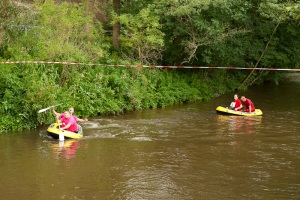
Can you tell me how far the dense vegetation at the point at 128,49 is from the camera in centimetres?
1684

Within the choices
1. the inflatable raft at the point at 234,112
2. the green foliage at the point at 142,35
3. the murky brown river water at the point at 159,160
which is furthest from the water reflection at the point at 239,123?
the green foliage at the point at 142,35

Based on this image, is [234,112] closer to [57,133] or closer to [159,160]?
[159,160]

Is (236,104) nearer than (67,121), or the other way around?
(67,121)

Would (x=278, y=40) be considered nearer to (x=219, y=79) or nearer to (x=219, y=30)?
(x=219, y=79)

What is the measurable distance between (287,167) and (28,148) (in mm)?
7274

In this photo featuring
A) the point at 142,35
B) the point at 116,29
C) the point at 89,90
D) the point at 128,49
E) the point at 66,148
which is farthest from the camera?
the point at 116,29

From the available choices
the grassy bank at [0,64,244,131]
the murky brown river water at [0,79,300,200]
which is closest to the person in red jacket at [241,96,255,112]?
the murky brown river water at [0,79,300,200]

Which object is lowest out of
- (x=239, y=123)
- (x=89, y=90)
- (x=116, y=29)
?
(x=239, y=123)

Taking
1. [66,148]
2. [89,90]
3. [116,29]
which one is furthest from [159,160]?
[116,29]

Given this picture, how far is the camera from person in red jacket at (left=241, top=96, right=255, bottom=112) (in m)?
20.4

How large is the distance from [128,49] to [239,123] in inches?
276

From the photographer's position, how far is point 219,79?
90.9ft

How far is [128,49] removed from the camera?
22.6 meters

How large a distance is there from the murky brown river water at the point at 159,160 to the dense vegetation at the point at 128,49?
4.06 feet
